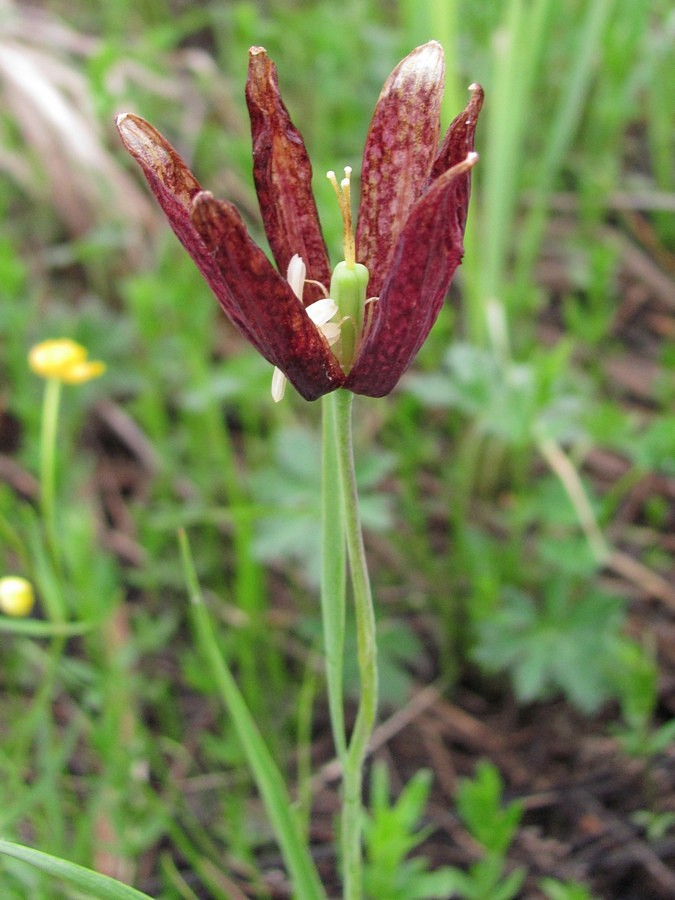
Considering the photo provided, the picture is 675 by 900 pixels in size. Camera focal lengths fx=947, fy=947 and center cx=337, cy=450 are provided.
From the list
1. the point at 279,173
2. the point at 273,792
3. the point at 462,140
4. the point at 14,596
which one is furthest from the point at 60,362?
the point at 462,140

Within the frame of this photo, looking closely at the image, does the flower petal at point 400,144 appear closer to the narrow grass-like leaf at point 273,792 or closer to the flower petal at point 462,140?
the flower petal at point 462,140

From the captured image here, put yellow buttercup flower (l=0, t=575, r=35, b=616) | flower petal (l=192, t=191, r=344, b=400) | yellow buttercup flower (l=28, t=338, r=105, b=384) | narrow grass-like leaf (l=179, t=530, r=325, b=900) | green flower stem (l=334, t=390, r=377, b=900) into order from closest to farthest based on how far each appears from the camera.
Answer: flower petal (l=192, t=191, r=344, b=400), green flower stem (l=334, t=390, r=377, b=900), narrow grass-like leaf (l=179, t=530, r=325, b=900), yellow buttercup flower (l=0, t=575, r=35, b=616), yellow buttercup flower (l=28, t=338, r=105, b=384)

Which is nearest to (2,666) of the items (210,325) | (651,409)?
(210,325)

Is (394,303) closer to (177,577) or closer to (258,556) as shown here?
(258,556)

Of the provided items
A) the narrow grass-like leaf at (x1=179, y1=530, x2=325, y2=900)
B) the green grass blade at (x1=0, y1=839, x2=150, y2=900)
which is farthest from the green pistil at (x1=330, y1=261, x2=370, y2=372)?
the green grass blade at (x1=0, y1=839, x2=150, y2=900)

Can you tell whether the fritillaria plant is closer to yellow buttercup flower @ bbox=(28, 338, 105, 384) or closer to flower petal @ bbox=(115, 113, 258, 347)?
flower petal @ bbox=(115, 113, 258, 347)

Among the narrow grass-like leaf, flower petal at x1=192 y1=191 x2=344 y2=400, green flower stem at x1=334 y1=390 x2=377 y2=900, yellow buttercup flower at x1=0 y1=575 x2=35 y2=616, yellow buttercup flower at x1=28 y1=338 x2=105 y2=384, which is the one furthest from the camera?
yellow buttercup flower at x1=28 y1=338 x2=105 y2=384

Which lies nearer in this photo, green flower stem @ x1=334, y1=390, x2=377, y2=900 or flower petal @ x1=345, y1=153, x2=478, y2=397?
flower petal @ x1=345, y1=153, x2=478, y2=397
